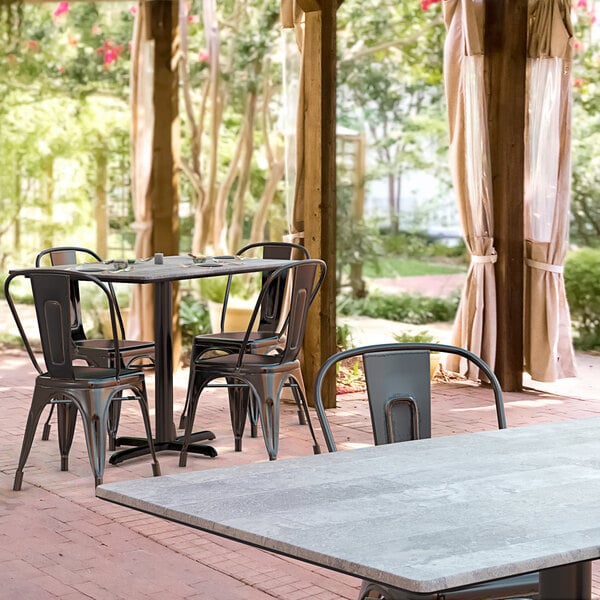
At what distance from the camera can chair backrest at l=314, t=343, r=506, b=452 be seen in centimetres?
264

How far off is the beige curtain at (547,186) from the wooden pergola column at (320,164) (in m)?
1.37

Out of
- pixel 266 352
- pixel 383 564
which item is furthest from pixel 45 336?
pixel 383 564

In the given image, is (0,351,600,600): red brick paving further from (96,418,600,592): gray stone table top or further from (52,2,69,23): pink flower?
(52,2,69,23): pink flower

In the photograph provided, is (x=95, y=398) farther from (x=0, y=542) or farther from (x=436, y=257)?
(x=436, y=257)

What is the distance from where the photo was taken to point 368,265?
9695 mm

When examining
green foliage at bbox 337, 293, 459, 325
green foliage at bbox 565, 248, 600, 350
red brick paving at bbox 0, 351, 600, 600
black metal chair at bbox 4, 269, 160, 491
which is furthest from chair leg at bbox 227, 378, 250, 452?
green foliage at bbox 337, 293, 459, 325

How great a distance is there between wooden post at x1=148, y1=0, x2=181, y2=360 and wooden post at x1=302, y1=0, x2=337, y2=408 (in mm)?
1414

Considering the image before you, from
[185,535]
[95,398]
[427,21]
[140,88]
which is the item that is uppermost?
[427,21]

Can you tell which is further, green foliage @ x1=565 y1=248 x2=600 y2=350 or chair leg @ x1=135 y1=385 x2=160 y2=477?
green foliage @ x1=565 y1=248 x2=600 y2=350

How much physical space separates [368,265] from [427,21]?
2.11 meters

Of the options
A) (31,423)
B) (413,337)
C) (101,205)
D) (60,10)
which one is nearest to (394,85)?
(413,337)

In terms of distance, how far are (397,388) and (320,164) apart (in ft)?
11.7

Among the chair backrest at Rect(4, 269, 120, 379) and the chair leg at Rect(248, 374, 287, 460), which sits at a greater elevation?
the chair backrest at Rect(4, 269, 120, 379)

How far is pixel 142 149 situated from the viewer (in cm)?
732
